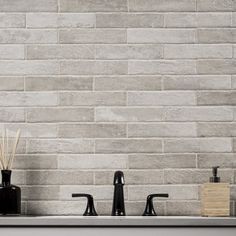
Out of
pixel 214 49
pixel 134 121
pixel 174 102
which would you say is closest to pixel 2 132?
pixel 134 121

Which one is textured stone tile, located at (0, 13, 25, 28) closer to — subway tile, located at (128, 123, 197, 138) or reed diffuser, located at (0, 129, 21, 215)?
reed diffuser, located at (0, 129, 21, 215)

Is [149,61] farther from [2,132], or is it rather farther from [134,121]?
[2,132]

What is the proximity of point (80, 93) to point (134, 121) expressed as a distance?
30cm

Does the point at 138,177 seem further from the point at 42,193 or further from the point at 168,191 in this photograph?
the point at 42,193

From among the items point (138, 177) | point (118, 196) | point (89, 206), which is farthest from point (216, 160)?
point (89, 206)

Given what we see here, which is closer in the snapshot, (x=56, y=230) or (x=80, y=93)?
(x=56, y=230)

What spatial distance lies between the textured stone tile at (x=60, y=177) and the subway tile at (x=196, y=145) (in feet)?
1.36

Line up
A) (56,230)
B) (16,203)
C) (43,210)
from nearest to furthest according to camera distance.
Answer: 1. (56,230)
2. (16,203)
3. (43,210)

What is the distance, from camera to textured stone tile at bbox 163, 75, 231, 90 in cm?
334

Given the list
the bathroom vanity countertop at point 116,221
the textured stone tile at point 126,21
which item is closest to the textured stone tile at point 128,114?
the textured stone tile at point 126,21

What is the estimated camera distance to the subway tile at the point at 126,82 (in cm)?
334

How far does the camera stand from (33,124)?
3.33 meters

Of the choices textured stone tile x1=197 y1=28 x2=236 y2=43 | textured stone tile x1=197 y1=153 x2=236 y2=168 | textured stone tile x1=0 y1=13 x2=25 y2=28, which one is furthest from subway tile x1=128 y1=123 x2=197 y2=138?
textured stone tile x1=0 y1=13 x2=25 y2=28

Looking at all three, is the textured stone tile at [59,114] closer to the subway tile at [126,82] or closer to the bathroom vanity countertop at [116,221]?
the subway tile at [126,82]
